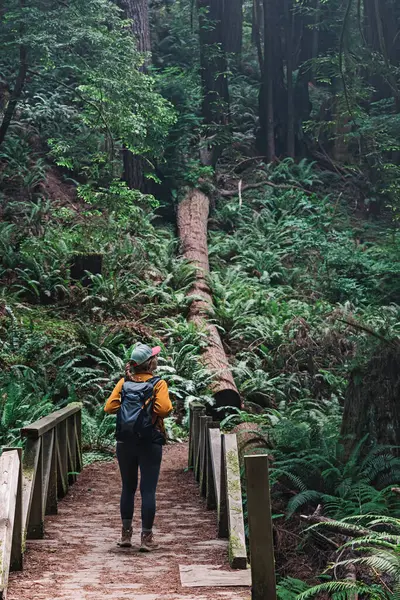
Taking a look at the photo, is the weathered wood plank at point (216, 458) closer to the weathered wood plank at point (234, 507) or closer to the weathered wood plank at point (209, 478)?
the weathered wood plank at point (209, 478)

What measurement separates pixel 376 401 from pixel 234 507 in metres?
3.26

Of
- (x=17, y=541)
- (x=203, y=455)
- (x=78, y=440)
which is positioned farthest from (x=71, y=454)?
(x=17, y=541)

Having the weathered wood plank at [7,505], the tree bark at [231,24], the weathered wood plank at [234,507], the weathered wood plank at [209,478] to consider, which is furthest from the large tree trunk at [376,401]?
the tree bark at [231,24]

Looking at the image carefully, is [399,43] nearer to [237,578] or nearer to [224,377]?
[224,377]

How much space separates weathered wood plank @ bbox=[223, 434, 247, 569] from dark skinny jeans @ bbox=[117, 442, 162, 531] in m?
0.56

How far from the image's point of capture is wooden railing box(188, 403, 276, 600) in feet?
12.4

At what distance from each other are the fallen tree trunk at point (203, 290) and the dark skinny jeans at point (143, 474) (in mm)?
6624

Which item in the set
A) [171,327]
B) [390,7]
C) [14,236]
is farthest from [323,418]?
[390,7]

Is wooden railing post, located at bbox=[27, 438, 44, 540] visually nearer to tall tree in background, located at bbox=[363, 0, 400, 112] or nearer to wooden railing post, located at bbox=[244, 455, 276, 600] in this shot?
wooden railing post, located at bbox=[244, 455, 276, 600]

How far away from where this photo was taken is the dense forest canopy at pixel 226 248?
7555mm

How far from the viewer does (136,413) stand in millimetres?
5297

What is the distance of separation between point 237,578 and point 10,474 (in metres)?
1.54

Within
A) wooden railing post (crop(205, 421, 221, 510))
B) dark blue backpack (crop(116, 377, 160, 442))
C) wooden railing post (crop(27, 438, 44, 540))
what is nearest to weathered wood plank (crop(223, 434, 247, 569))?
dark blue backpack (crop(116, 377, 160, 442))

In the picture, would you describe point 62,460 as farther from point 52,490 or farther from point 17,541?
point 17,541
